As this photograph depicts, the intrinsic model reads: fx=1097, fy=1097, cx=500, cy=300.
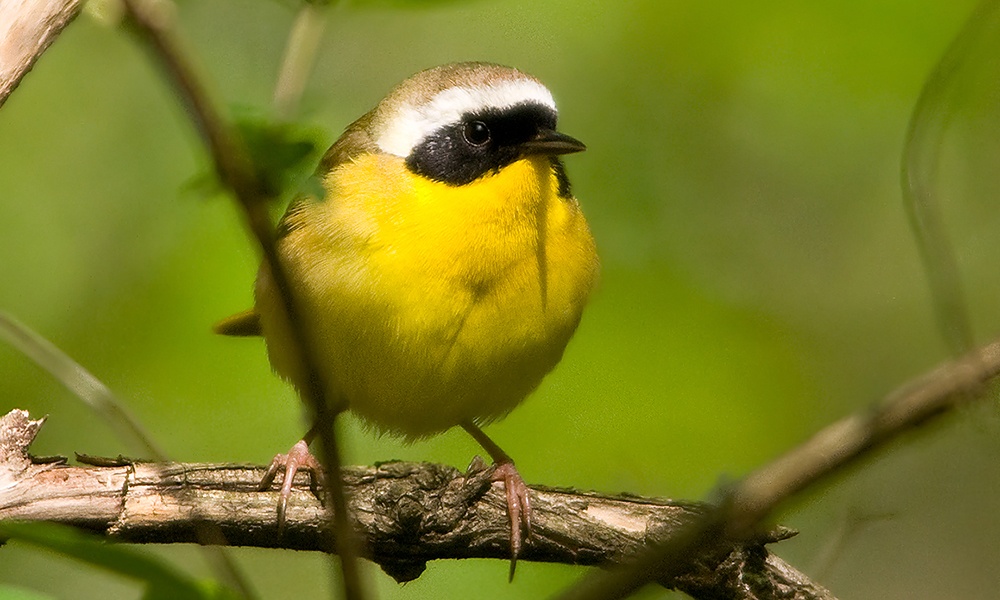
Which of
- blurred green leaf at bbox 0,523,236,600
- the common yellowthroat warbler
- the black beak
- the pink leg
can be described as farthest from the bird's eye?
blurred green leaf at bbox 0,523,236,600

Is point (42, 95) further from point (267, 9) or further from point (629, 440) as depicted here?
point (629, 440)

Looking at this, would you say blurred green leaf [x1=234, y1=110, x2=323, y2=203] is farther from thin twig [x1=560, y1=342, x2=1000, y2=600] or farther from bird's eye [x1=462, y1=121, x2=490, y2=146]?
bird's eye [x1=462, y1=121, x2=490, y2=146]

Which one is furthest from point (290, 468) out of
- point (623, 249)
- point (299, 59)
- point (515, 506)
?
point (623, 249)

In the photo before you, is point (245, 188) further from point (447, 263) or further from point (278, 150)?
point (447, 263)

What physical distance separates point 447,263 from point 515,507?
2.59 ft

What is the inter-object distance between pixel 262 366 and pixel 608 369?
1503mm

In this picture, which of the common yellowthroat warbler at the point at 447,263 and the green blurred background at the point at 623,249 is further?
the green blurred background at the point at 623,249

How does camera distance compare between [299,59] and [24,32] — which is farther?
[24,32]

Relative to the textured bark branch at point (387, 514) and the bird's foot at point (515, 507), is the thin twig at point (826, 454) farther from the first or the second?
the bird's foot at point (515, 507)

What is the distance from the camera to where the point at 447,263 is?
11.0ft

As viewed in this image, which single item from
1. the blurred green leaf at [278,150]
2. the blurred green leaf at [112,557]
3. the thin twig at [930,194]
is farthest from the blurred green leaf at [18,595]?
the thin twig at [930,194]

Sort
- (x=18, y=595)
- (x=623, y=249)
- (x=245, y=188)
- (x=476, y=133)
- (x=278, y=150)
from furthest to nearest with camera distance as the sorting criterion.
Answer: (x=623, y=249) < (x=476, y=133) < (x=18, y=595) < (x=278, y=150) < (x=245, y=188)

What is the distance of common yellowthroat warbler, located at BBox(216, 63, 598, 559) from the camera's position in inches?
132

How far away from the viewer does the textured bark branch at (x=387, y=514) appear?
3.12 metres
